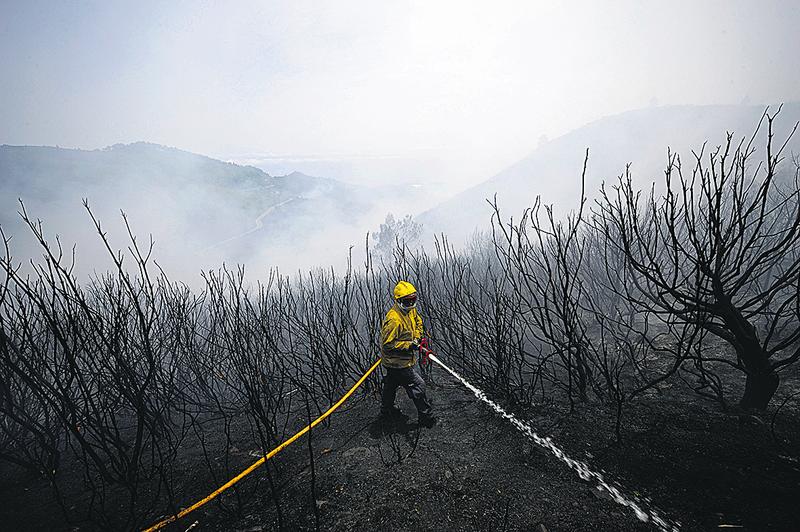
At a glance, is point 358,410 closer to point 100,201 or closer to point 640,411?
point 640,411

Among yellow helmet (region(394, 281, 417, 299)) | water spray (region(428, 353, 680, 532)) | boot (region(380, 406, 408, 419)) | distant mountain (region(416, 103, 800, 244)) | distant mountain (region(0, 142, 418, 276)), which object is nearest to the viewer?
water spray (region(428, 353, 680, 532))

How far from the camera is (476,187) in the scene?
128 meters

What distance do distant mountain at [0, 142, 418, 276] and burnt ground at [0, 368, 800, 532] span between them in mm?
54483

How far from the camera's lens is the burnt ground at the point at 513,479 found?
2289mm

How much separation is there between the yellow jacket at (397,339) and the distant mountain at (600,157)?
7319 cm

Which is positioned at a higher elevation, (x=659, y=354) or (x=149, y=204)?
(x=149, y=204)

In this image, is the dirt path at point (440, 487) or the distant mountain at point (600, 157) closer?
the dirt path at point (440, 487)

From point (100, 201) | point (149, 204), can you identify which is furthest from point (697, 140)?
point (100, 201)

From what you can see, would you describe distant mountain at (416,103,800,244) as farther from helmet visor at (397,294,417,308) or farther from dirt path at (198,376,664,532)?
dirt path at (198,376,664,532)

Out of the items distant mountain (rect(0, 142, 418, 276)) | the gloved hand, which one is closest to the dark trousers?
the gloved hand

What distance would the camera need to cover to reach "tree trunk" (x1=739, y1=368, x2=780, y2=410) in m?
3.14

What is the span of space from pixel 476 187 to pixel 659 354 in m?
128

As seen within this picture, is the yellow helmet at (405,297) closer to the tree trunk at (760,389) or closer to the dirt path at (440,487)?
the dirt path at (440,487)

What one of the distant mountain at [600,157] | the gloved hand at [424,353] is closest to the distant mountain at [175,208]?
the distant mountain at [600,157]
